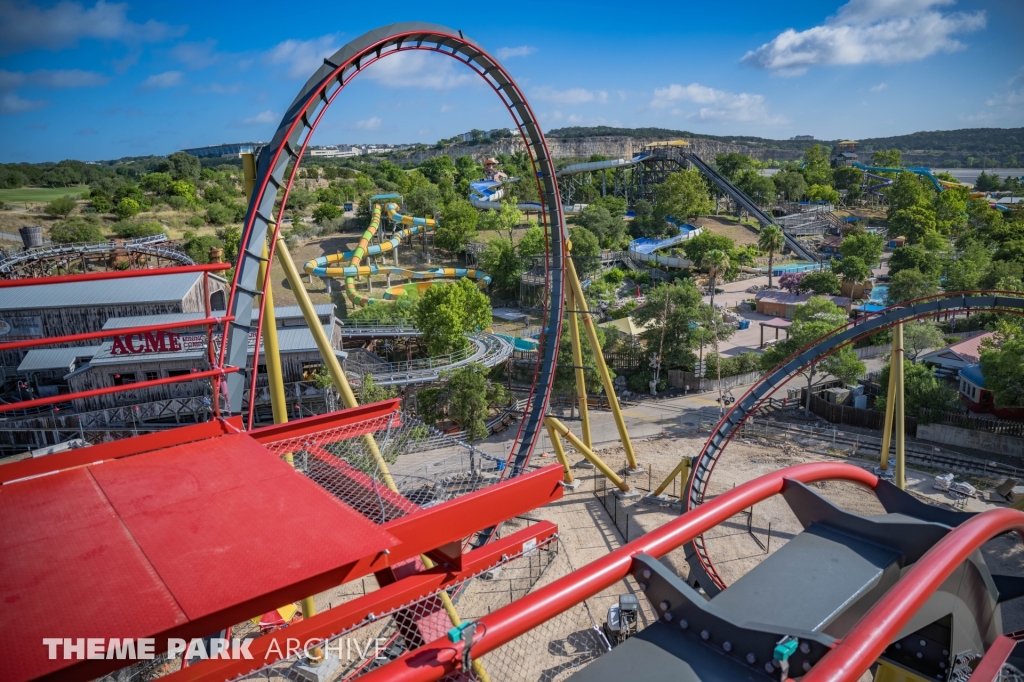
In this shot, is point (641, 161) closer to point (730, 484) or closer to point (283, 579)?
point (730, 484)

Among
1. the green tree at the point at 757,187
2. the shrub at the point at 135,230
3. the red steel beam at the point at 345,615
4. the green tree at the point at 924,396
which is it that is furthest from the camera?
the green tree at the point at 757,187

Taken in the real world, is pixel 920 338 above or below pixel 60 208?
below

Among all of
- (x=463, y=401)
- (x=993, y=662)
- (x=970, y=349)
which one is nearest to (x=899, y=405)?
(x=970, y=349)

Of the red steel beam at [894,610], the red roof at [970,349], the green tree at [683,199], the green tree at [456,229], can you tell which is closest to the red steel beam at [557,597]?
the red steel beam at [894,610]

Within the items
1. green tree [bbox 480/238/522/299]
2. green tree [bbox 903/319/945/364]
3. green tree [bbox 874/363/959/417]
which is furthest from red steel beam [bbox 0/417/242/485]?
green tree [bbox 480/238/522/299]

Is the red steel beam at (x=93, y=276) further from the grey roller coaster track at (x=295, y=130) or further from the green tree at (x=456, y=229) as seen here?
the green tree at (x=456, y=229)

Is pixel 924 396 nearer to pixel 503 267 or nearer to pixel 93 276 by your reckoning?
pixel 93 276

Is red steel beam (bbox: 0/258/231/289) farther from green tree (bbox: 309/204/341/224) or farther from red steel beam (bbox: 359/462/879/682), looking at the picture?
green tree (bbox: 309/204/341/224)
